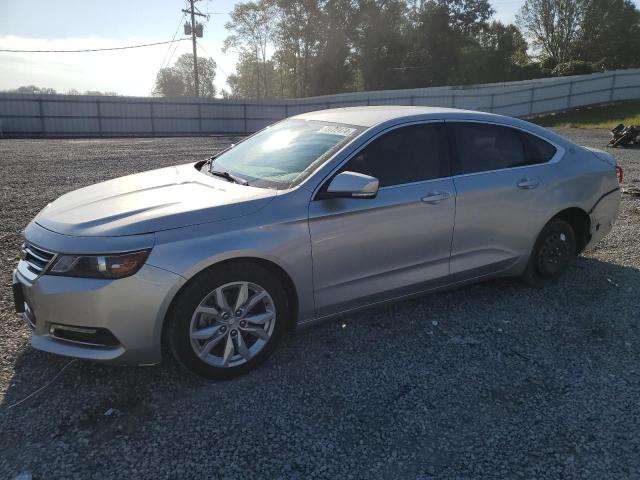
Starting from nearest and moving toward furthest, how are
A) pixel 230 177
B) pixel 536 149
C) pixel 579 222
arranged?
pixel 230 177, pixel 536 149, pixel 579 222

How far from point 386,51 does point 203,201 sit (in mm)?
47937

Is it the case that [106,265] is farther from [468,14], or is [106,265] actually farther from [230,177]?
[468,14]

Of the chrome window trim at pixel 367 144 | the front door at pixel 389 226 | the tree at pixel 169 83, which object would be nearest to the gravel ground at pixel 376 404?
the front door at pixel 389 226

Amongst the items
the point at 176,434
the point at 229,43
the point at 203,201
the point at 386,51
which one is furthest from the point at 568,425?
the point at 229,43

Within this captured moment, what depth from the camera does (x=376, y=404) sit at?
298cm

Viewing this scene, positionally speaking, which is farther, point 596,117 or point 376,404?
point 596,117

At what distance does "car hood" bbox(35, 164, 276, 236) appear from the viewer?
2.94 meters

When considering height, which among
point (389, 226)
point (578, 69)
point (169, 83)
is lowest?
point (389, 226)

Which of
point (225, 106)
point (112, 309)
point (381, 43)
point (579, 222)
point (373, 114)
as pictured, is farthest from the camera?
point (381, 43)

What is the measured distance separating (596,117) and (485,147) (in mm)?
27791

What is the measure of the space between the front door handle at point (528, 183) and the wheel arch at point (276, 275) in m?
2.16

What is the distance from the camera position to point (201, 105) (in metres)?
28.6

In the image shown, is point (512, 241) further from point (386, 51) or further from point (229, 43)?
point (229, 43)

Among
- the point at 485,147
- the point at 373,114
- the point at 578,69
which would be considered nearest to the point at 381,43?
the point at 578,69
